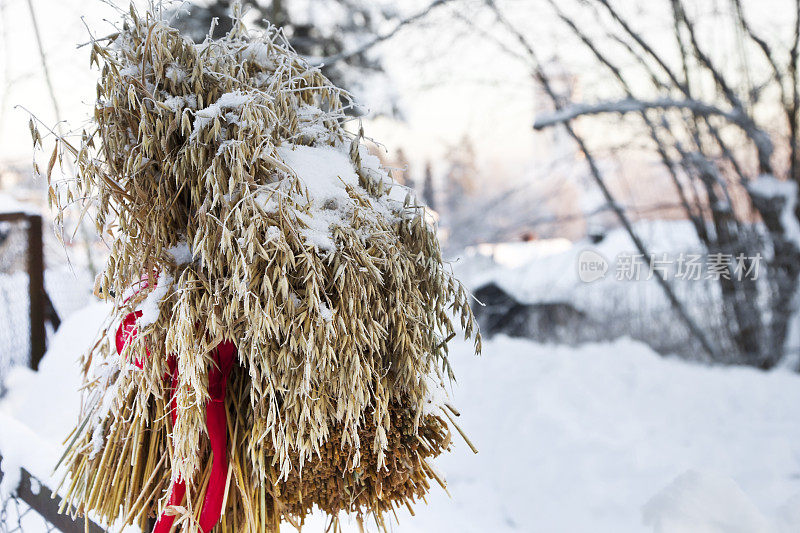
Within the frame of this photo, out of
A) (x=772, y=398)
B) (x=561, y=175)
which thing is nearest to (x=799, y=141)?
(x=561, y=175)

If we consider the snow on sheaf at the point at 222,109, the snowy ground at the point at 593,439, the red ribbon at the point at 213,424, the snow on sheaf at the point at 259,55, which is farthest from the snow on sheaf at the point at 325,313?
the snowy ground at the point at 593,439

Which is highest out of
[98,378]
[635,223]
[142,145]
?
→ [635,223]

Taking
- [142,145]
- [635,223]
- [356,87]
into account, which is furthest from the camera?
[356,87]

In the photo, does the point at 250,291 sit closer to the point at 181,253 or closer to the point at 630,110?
the point at 181,253

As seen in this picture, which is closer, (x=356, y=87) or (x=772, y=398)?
(x=772, y=398)

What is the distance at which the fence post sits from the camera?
94.5 inches

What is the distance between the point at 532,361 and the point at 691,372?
120 cm

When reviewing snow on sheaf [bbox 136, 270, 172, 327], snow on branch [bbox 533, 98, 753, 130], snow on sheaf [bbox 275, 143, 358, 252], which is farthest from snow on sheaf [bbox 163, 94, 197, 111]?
snow on branch [bbox 533, 98, 753, 130]

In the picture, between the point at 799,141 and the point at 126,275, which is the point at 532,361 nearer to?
the point at 799,141

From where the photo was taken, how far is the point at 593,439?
284 centimetres

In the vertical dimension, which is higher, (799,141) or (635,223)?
(799,141)

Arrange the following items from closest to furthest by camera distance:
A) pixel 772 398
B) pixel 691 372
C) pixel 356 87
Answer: pixel 772 398 < pixel 691 372 < pixel 356 87

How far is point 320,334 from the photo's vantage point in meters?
0.83

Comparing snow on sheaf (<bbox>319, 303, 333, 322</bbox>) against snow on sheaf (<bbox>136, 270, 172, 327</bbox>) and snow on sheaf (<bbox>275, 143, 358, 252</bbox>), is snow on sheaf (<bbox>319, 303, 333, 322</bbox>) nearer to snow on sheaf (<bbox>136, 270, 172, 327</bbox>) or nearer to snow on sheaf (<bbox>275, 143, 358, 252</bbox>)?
snow on sheaf (<bbox>275, 143, 358, 252</bbox>)
